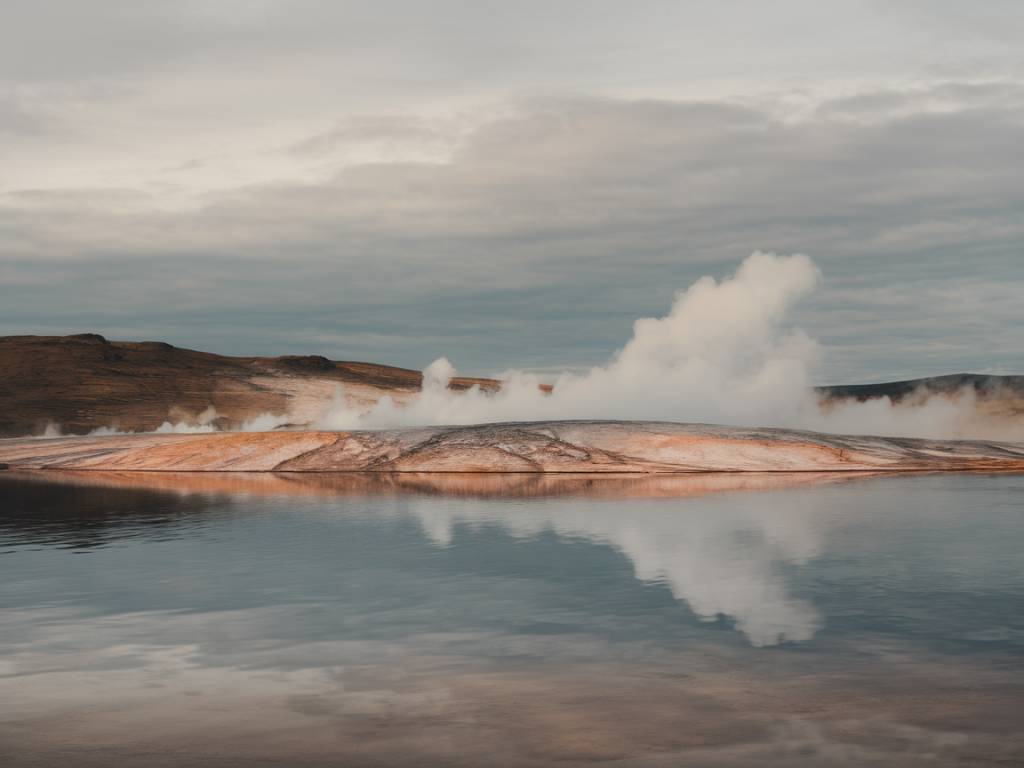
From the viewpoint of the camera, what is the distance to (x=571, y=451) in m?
45.4

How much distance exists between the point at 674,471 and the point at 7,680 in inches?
1381

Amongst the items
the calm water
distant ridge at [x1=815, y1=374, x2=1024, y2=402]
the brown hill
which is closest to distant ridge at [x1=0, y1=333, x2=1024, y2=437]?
the brown hill

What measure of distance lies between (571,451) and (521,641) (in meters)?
33.5

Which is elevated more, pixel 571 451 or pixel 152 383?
pixel 152 383

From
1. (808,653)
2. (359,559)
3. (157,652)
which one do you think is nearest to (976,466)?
(359,559)

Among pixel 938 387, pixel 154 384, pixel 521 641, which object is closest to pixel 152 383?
pixel 154 384

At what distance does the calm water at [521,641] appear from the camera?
824 centimetres

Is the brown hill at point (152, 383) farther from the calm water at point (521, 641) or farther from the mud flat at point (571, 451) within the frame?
the calm water at point (521, 641)

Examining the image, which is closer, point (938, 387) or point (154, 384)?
point (938, 387)

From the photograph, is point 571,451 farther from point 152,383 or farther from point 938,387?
point 152,383

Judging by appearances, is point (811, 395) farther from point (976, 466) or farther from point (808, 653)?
point (808, 653)

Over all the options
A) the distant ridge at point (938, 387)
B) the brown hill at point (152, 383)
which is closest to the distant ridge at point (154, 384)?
the brown hill at point (152, 383)

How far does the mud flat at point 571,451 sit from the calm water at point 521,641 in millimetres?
18868

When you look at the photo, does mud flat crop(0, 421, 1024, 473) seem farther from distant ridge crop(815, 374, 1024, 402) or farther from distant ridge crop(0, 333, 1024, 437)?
distant ridge crop(0, 333, 1024, 437)
